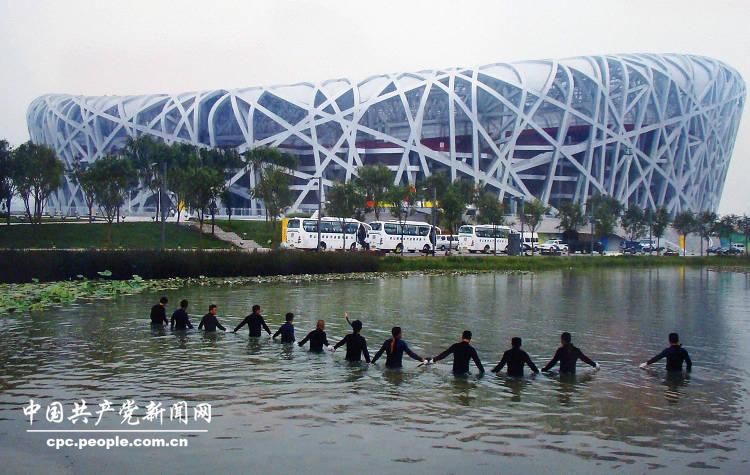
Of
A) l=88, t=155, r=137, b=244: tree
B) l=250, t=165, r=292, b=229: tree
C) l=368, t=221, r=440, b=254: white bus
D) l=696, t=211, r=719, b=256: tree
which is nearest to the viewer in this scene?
l=88, t=155, r=137, b=244: tree

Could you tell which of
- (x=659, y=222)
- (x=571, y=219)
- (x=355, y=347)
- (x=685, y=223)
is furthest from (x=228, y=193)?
(x=355, y=347)

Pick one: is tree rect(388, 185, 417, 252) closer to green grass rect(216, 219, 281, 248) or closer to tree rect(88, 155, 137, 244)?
green grass rect(216, 219, 281, 248)

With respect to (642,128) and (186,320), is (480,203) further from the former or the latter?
(186,320)

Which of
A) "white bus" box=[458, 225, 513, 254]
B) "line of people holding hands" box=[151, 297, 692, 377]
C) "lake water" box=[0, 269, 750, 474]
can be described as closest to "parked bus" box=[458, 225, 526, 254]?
"white bus" box=[458, 225, 513, 254]

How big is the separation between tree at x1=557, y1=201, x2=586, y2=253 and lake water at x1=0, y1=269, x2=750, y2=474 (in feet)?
177

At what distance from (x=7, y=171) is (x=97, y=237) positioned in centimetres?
662

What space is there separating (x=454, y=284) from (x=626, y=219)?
4706cm

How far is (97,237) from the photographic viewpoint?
5341 cm

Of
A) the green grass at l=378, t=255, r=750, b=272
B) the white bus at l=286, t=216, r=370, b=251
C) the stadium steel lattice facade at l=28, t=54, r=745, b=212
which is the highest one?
the stadium steel lattice facade at l=28, t=54, r=745, b=212

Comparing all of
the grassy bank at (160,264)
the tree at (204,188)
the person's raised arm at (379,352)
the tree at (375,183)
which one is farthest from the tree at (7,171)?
the person's raised arm at (379,352)

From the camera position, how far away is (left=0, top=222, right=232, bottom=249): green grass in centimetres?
4950

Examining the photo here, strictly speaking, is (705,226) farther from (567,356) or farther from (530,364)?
(530,364)

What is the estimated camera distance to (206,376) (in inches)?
530

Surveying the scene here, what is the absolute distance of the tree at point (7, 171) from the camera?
51.9m
